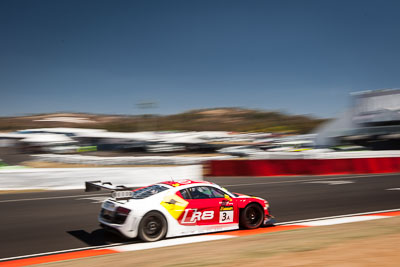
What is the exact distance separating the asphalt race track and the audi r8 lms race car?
0.70 metres

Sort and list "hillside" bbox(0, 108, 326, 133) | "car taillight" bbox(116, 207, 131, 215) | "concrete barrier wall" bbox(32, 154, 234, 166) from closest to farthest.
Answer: "car taillight" bbox(116, 207, 131, 215) < "concrete barrier wall" bbox(32, 154, 234, 166) < "hillside" bbox(0, 108, 326, 133)

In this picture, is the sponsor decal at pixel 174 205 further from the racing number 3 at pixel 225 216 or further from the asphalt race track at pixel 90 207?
the asphalt race track at pixel 90 207

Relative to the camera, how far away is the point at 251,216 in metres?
8.59

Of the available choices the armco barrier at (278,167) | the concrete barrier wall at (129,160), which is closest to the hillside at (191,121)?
the concrete barrier wall at (129,160)

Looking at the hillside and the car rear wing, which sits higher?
the hillside

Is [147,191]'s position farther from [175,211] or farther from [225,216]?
[225,216]

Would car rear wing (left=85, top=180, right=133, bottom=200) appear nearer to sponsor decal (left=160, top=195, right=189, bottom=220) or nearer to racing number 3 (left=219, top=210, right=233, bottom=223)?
sponsor decal (left=160, top=195, right=189, bottom=220)

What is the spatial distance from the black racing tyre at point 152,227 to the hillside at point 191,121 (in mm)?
95275

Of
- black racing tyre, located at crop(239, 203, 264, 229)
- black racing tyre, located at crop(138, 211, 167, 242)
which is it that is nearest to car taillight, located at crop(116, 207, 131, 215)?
black racing tyre, located at crop(138, 211, 167, 242)

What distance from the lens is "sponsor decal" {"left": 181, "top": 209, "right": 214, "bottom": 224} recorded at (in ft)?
25.5

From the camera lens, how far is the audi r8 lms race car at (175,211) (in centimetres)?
734

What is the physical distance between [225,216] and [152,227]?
4.91 ft

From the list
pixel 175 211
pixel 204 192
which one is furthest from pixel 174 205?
pixel 204 192

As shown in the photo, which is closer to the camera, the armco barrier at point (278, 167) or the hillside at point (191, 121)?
the armco barrier at point (278, 167)
